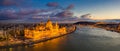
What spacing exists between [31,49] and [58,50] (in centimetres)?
103

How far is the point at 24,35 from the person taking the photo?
1373cm

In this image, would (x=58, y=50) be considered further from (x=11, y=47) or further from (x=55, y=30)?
(x=55, y=30)

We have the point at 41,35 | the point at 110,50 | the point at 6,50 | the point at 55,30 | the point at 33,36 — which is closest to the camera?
the point at 6,50

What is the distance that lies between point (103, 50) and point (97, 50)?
238 millimetres

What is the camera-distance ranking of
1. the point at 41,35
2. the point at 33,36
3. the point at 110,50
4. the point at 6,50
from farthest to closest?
the point at 41,35 < the point at 33,36 < the point at 110,50 < the point at 6,50

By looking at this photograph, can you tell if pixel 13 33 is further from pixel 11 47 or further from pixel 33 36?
pixel 11 47

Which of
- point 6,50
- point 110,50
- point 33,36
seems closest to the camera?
point 6,50

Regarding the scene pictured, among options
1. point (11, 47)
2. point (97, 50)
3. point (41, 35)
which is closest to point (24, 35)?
point (41, 35)

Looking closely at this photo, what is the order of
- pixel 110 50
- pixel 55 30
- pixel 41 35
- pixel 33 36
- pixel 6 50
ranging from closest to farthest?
pixel 6 50 → pixel 110 50 → pixel 33 36 → pixel 41 35 → pixel 55 30

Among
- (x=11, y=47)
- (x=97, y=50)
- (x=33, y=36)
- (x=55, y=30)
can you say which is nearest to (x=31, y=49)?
(x=11, y=47)

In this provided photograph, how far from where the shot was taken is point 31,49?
862 centimetres

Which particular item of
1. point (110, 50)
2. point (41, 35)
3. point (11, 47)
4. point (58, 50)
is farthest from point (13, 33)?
point (110, 50)

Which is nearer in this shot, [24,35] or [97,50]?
[97,50]

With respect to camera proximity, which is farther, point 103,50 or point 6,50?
point 103,50
